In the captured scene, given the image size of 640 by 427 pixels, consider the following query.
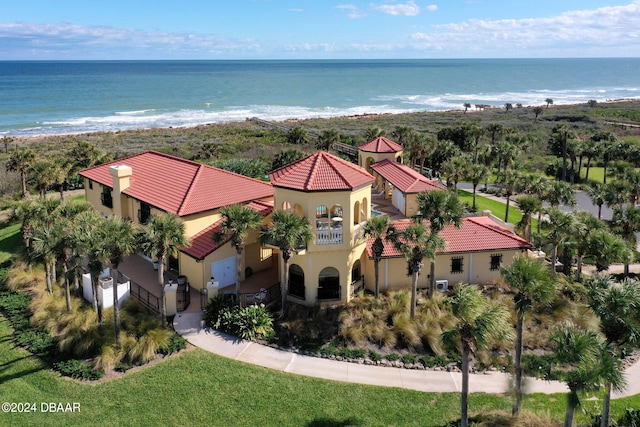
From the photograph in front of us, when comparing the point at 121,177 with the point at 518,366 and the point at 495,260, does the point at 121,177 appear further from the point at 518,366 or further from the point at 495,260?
the point at 518,366

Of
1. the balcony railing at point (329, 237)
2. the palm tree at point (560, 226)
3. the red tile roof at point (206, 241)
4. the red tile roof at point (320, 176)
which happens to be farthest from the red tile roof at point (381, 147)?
the balcony railing at point (329, 237)

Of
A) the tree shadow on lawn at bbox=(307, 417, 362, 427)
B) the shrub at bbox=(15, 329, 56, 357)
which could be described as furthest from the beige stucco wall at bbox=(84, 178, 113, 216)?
the tree shadow on lawn at bbox=(307, 417, 362, 427)

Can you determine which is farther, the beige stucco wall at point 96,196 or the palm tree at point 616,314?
the beige stucco wall at point 96,196

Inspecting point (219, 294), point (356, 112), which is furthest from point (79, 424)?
point (356, 112)

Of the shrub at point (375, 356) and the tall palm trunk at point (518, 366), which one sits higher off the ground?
the tall palm trunk at point (518, 366)

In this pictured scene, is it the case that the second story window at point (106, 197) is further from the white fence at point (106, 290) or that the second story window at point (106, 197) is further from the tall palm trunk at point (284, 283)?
the tall palm trunk at point (284, 283)

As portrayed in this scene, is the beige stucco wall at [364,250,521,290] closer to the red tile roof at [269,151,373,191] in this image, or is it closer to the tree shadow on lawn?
the red tile roof at [269,151,373,191]

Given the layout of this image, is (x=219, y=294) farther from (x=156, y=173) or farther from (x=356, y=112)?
(x=356, y=112)
